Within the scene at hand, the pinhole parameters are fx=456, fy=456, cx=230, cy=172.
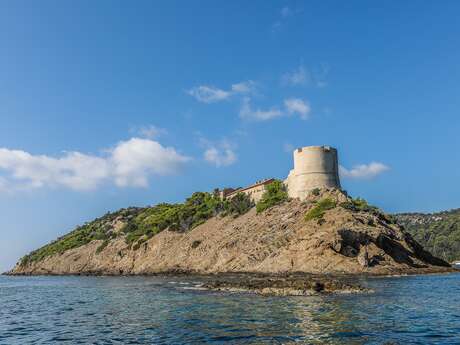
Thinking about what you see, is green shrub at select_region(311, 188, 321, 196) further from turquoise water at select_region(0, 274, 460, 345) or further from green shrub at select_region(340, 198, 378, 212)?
turquoise water at select_region(0, 274, 460, 345)

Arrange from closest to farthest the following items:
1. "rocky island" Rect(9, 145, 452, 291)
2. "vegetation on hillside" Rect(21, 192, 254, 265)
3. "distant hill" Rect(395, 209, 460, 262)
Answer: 1. "rocky island" Rect(9, 145, 452, 291)
2. "vegetation on hillside" Rect(21, 192, 254, 265)
3. "distant hill" Rect(395, 209, 460, 262)

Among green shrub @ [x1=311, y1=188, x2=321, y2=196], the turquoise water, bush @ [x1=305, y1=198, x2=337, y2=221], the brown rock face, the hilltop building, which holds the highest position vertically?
the hilltop building

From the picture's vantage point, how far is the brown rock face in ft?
188

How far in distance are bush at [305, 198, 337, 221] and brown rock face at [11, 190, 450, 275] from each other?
0.82 metres

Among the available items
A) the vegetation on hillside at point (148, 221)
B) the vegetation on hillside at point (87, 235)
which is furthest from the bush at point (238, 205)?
the vegetation on hillside at point (87, 235)

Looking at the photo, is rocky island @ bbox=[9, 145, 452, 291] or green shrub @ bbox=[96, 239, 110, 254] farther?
green shrub @ bbox=[96, 239, 110, 254]

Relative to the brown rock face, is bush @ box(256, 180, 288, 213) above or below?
above

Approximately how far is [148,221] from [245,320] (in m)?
88.4

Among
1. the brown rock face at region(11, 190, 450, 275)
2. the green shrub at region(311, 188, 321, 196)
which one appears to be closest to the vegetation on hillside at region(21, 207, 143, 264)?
the brown rock face at region(11, 190, 450, 275)

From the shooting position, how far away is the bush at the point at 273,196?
81.6 meters

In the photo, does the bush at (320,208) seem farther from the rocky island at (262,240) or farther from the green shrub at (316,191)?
the green shrub at (316,191)

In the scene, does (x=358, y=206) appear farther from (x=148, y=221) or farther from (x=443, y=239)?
(x=443, y=239)

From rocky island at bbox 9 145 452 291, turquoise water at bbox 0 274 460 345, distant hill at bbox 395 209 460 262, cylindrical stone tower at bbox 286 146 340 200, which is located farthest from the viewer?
distant hill at bbox 395 209 460 262

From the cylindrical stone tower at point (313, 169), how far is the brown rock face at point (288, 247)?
288 cm
